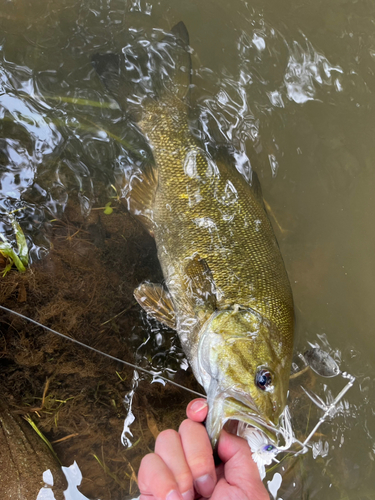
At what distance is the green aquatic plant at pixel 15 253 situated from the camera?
2.93 metres

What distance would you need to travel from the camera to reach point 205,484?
5.65 ft

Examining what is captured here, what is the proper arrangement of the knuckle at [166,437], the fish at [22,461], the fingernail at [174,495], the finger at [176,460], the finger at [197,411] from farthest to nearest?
1. the fish at [22,461]
2. the finger at [197,411]
3. the knuckle at [166,437]
4. the finger at [176,460]
5. the fingernail at [174,495]

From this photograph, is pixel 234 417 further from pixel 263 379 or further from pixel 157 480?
pixel 157 480

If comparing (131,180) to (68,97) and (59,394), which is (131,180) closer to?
(68,97)

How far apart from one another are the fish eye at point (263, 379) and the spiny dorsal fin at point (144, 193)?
5.05 ft

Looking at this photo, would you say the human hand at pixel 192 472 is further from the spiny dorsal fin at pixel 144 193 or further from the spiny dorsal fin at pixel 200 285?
the spiny dorsal fin at pixel 144 193

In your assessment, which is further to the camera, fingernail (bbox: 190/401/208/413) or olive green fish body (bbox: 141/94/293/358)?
olive green fish body (bbox: 141/94/293/358)

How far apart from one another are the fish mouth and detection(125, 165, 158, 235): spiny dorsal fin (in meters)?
1.61

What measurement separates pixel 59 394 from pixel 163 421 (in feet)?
3.12

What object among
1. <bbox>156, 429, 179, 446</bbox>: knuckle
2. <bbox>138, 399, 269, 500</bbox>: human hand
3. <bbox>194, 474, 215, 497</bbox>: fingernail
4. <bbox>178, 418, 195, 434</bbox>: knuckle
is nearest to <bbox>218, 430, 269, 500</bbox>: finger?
<bbox>138, 399, 269, 500</bbox>: human hand

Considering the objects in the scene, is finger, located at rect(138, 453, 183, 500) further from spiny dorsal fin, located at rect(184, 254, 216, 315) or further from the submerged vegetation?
the submerged vegetation

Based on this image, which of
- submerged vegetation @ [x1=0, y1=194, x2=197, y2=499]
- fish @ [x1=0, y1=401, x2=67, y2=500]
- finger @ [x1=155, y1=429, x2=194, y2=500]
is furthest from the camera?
submerged vegetation @ [x1=0, y1=194, x2=197, y2=499]

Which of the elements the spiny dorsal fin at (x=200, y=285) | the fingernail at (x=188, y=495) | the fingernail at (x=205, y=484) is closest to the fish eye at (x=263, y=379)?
the spiny dorsal fin at (x=200, y=285)

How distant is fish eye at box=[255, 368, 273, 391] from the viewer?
A: 2.29 meters
